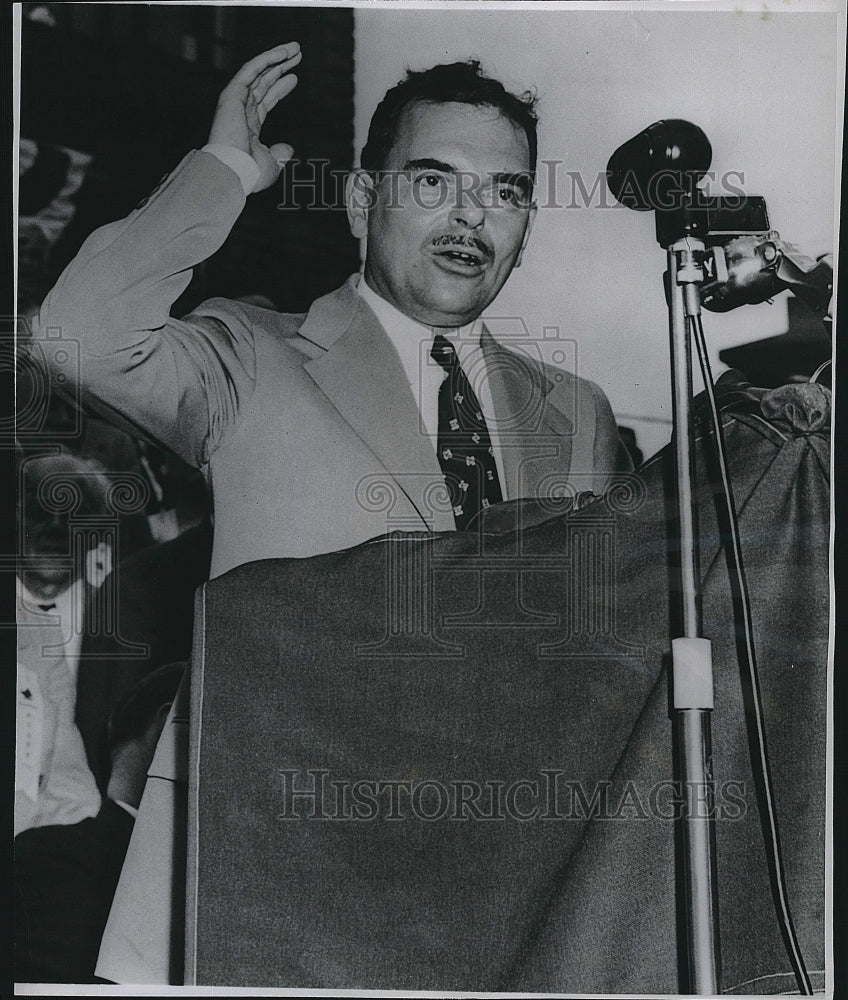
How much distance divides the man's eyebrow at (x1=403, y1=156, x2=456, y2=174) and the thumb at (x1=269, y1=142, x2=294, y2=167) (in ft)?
0.63

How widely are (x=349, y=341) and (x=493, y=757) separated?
705mm

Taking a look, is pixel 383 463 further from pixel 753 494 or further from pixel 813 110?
pixel 813 110

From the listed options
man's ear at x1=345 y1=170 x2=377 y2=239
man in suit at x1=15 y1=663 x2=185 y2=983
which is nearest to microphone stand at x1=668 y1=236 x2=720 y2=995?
man's ear at x1=345 y1=170 x2=377 y2=239

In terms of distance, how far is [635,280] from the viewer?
1.51m

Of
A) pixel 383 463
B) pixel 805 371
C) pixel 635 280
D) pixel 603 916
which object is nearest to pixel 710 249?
pixel 635 280

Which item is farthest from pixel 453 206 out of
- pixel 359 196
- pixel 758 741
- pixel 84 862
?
pixel 84 862

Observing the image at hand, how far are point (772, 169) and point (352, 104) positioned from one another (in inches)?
27.1

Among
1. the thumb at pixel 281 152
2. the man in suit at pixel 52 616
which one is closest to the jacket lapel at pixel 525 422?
the thumb at pixel 281 152

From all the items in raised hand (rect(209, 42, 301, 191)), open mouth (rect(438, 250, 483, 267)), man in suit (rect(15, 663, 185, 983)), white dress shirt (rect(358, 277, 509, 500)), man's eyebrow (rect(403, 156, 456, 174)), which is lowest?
man in suit (rect(15, 663, 185, 983))

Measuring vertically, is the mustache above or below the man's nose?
below

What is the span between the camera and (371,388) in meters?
1.51

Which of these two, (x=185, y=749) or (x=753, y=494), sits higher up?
(x=753, y=494)

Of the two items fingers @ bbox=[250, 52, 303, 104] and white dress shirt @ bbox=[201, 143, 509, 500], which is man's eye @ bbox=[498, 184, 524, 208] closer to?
white dress shirt @ bbox=[201, 143, 509, 500]

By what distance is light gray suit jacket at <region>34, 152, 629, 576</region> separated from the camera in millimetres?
1482
